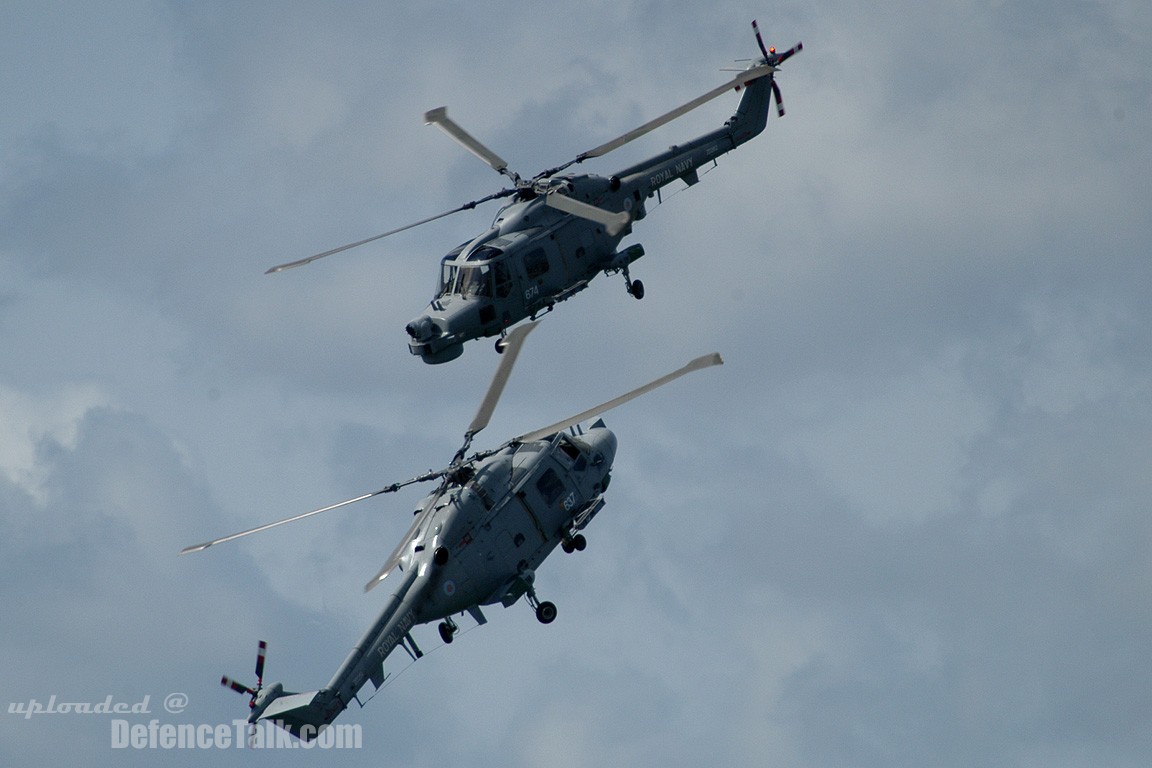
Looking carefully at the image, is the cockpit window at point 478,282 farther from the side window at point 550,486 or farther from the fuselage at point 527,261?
the side window at point 550,486

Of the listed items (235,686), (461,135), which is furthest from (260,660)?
(461,135)

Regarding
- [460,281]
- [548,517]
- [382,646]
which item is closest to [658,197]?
[460,281]

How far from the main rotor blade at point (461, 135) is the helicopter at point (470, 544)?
13.1 metres

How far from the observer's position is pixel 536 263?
8556 cm

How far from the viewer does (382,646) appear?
2864 inches

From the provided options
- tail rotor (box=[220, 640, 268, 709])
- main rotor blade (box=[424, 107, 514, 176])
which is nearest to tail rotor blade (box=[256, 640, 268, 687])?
tail rotor (box=[220, 640, 268, 709])

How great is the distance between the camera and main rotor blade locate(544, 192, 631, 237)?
74.7m

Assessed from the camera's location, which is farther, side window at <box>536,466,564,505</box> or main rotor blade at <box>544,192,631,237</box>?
side window at <box>536,466,564,505</box>

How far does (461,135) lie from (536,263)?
5837 millimetres

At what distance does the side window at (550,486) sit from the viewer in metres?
77.1

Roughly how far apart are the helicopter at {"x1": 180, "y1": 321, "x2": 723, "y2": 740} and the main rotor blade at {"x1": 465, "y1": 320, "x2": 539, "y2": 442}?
33 millimetres

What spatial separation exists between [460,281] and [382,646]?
17.3 metres

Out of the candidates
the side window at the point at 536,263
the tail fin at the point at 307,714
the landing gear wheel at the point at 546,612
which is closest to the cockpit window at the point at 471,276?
the side window at the point at 536,263

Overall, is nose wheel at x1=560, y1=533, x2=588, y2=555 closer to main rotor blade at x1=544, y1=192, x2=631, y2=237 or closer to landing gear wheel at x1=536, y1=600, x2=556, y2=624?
landing gear wheel at x1=536, y1=600, x2=556, y2=624
